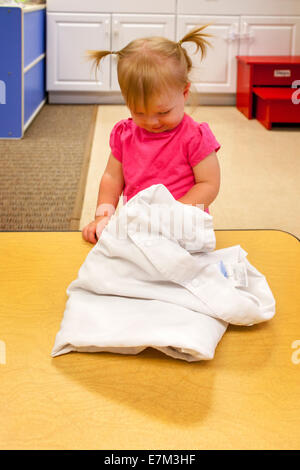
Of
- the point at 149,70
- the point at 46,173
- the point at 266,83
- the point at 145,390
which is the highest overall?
the point at 149,70

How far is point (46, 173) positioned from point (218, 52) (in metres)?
1.94

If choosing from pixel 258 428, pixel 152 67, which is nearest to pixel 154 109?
pixel 152 67

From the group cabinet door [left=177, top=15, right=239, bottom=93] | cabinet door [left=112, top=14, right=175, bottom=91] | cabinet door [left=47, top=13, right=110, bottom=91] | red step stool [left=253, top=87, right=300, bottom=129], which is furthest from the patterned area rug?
red step stool [left=253, top=87, right=300, bottom=129]

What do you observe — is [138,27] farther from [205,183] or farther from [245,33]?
[205,183]

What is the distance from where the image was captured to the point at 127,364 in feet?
1.90

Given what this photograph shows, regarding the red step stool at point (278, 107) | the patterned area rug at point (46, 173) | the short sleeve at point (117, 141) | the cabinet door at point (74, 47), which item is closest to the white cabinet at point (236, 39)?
the cabinet door at point (74, 47)

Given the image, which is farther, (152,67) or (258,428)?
(152,67)

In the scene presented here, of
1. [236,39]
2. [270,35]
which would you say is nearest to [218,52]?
[236,39]

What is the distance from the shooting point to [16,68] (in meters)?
2.67

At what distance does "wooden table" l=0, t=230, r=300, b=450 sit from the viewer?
0.48m

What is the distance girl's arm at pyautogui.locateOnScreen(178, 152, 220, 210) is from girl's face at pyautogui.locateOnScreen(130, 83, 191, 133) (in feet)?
0.28

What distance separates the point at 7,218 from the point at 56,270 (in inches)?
37.0

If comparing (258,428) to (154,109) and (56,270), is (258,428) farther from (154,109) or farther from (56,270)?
(154,109)

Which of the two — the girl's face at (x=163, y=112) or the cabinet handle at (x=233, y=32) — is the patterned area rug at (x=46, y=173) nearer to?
the girl's face at (x=163, y=112)
